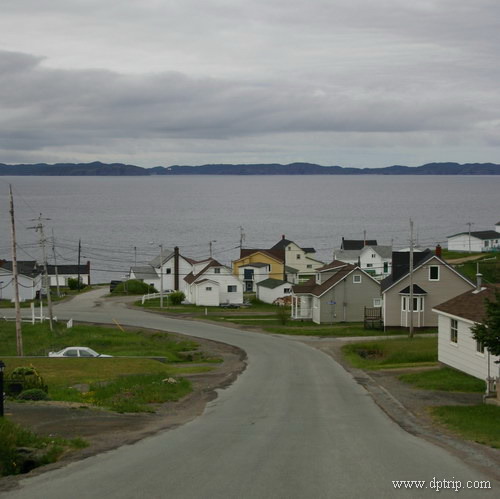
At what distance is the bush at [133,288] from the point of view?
86.6 meters

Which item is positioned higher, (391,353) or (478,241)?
(478,241)

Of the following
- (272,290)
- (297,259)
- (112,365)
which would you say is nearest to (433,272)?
(272,290)

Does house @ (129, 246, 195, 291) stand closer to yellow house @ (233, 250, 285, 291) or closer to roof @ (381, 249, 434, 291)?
yellow house @ (233, 250, 285, 291)

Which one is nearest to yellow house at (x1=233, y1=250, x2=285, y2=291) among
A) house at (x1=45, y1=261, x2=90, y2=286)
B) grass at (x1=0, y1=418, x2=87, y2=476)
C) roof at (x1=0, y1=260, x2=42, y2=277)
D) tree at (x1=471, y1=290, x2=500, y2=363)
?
roof at (x1=0, y1=260, x2=42, y2=277)

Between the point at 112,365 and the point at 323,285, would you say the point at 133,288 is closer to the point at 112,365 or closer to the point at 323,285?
the point at 323,285

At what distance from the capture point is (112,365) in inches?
1458

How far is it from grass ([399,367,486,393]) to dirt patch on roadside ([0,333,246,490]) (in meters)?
8.73

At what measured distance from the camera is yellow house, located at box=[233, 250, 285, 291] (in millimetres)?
87469

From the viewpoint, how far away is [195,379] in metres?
32.5

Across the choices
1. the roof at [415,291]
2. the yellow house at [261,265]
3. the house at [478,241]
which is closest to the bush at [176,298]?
the yellow house at [261,265]

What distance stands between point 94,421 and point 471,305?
18337 mm

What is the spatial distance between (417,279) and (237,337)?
49.0ft

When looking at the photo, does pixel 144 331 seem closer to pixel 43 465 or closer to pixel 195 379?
pixel 195 379

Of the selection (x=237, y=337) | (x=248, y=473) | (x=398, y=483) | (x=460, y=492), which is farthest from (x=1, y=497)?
(x=237, y=337)
